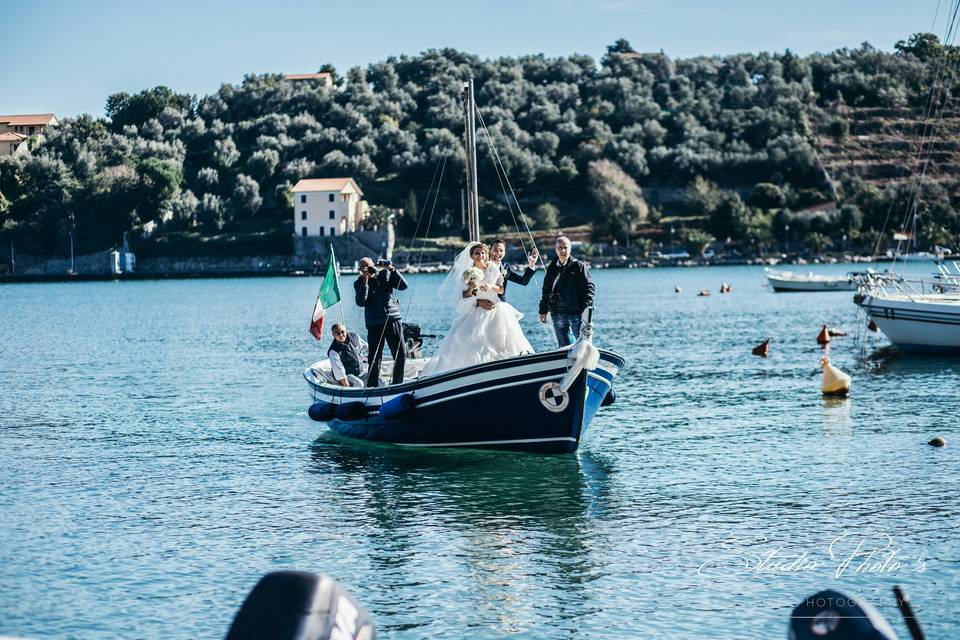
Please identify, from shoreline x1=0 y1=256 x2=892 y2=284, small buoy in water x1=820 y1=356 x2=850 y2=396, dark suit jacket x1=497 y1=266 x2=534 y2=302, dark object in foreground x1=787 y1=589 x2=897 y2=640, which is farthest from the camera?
shoreline x1=0 y1=256 x2=892 y2=284

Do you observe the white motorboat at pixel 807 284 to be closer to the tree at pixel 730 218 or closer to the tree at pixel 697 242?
the tree at pixel 730 218

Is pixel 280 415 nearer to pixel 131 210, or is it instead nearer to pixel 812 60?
pixel 131 210

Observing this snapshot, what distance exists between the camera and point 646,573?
36.4ft

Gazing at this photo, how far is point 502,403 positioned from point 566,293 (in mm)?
2081

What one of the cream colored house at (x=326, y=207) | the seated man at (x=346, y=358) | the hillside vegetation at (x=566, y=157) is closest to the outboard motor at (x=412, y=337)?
the seated man at (x=346, y=358)

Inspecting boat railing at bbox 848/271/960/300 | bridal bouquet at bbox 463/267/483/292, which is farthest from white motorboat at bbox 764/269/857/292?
bridal bouquet at bbox 463/267/483/292

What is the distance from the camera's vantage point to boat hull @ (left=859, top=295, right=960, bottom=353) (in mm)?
31312

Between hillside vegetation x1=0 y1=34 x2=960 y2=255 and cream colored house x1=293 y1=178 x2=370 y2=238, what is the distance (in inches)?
170

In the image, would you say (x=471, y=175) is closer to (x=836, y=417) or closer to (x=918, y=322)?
(x=836, y=417)

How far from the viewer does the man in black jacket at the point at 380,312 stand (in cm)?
1822

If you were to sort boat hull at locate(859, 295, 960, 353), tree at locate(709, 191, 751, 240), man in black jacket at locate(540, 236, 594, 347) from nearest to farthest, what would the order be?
man in black jacket at locate(540, 236, 594, 347) < boat hull at locate(859, 295, 960, 353) < tree at locate(709, 191, 751, 240)

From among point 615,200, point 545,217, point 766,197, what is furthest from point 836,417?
point 766,197

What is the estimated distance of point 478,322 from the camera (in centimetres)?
1709

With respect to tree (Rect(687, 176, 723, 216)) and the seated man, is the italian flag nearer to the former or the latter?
the seated man
